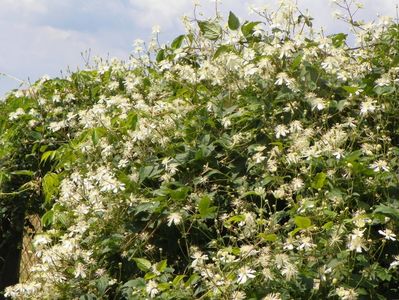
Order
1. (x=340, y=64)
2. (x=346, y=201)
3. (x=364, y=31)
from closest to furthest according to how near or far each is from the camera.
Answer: (x=346, y=201)
(x=340, y=64)
(x=364, y=31)

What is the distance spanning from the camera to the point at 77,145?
3.06 m

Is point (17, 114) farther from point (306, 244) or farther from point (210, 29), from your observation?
point (306, 244)

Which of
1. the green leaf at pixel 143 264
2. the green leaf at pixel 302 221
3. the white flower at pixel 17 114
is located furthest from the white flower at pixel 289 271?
the white flower at pixel 17 114

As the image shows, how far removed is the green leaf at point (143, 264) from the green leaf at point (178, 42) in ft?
3.86

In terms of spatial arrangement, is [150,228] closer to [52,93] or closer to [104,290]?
[104,290]

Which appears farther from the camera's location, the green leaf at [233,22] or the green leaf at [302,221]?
the green leaf at [233,22]

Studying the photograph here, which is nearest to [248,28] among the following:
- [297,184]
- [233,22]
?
[233,22]

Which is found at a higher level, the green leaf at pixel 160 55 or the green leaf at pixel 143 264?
the green leaf at pixel 160 55

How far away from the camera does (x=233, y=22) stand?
2926 millimetres

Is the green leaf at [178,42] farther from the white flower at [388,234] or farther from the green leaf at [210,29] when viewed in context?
the white flower at [388,234]

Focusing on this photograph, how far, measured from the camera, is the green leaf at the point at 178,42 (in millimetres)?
3229

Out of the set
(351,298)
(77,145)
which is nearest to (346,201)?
(351,298)

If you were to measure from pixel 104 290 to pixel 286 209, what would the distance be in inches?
26.1

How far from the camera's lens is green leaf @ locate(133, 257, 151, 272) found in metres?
2.38
